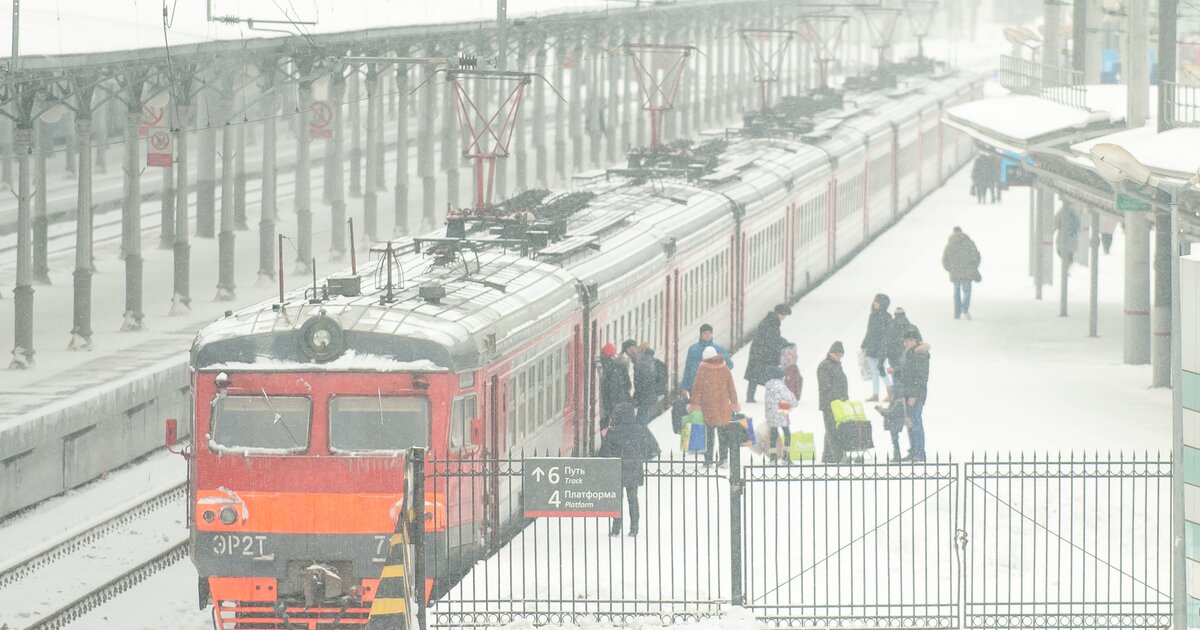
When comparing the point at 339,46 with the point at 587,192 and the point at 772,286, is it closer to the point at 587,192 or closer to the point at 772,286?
the point at 772,286

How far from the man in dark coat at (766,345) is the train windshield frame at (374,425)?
30.0ft

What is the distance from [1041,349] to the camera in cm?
2911

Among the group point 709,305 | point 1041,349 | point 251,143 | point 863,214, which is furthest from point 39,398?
point 251,143

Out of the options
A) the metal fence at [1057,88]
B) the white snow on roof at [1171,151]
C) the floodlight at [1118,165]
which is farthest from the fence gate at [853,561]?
the metal fence at [1057,88]

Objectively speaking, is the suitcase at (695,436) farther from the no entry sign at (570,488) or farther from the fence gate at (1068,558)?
the no entry sign at (570,488)

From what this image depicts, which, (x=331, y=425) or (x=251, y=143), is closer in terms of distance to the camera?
(x=331, y=425)

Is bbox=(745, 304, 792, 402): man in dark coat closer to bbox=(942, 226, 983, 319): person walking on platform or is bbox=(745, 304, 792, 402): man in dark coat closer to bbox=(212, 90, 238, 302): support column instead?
bbox=(942, 226, 983, 319): person walking on platform

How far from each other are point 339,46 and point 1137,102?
12.3m

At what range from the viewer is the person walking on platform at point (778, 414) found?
2019 cm

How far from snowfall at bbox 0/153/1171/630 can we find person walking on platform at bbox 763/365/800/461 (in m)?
1.38

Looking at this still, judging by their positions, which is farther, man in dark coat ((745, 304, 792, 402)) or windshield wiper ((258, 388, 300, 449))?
man in dark coat ((745, 304, 792, 402))

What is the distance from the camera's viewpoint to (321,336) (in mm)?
14336

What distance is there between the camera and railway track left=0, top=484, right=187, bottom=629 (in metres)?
16.5

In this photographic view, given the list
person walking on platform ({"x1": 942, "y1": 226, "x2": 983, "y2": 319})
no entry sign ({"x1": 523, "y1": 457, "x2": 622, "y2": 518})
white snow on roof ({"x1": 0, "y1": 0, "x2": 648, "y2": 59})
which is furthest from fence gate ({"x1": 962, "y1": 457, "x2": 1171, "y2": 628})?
person walking on platform ({"x1": 942, "y1": 226, "x2": 983, "y2": 319})
